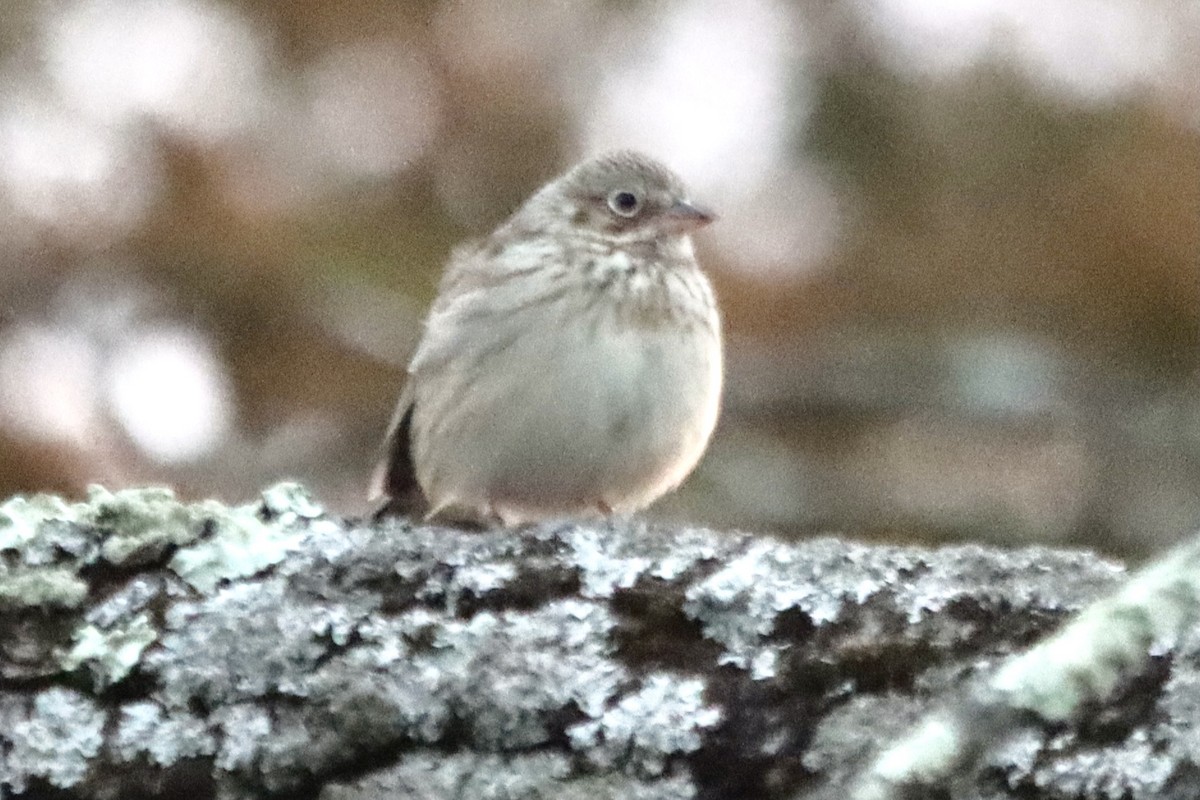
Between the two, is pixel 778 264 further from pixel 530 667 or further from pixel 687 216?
pixel 530 667

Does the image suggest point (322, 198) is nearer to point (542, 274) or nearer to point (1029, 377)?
point (542, 274)

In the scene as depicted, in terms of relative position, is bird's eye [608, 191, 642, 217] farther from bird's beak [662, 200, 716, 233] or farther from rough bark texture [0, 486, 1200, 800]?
rough bark texture [0, 486, 1200, 800]

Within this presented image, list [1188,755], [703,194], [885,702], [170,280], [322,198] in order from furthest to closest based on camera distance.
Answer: [703,194] → [322,198] → [170,280] → [885,702] → [1188,755]

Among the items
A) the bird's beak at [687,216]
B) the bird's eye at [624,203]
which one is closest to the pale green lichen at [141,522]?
the bird's beak at [687,216]

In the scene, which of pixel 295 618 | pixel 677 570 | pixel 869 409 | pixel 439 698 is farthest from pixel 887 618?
pixel 869 409

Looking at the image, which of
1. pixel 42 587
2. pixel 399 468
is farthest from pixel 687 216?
pixel 42 587
